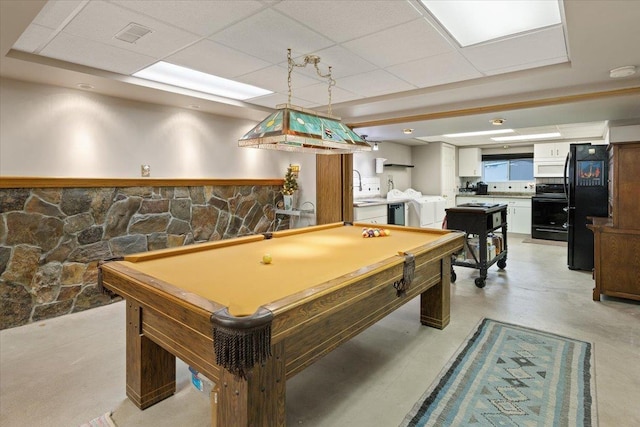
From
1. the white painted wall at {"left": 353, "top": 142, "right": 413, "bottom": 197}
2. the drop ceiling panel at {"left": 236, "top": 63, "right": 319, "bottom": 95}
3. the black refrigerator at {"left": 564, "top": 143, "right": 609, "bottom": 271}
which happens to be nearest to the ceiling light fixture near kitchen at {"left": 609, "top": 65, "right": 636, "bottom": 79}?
the black refrigerator at {"left": 564, "top": 143, "right": 609, "bottom": 271}

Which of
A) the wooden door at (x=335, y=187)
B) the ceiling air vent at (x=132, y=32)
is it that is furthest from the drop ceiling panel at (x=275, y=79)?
the wooden door at (x=335, y=187)

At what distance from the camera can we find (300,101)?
4258 mm

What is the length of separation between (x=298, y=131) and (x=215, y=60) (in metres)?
1.15

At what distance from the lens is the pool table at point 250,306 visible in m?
1.32

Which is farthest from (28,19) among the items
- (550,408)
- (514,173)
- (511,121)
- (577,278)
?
(514,173)

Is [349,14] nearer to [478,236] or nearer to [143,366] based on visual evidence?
[143,366]

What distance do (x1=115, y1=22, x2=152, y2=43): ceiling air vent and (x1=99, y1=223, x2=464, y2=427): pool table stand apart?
1.50m

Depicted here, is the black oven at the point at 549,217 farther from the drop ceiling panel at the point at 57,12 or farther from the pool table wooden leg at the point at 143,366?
the drop ceiling panel at the point at 57,12

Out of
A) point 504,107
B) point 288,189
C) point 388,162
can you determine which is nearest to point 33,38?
point 288,189

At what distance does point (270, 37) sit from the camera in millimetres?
2451

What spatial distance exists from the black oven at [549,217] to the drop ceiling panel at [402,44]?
5.66 meters

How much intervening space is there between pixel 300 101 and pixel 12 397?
367 cm

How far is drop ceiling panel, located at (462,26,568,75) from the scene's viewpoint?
2449 millimetres

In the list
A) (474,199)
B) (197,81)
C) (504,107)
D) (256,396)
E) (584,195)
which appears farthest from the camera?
(474,199)
